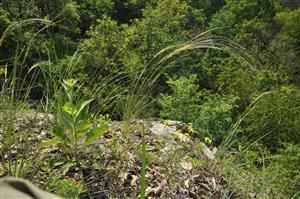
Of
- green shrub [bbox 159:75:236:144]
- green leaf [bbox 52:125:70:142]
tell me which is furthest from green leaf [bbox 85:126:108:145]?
green shrub [bbox 159:75:236:144]

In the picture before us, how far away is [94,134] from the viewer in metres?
2.63

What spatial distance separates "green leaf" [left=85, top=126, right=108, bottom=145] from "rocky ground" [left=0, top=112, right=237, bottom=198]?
122 millimetres

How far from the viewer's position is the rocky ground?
97.1 inches

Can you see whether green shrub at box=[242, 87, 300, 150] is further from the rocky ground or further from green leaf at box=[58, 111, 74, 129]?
green leaf at box=[58, 111, 74, 129]

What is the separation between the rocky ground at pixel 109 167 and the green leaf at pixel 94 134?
4.8 inches

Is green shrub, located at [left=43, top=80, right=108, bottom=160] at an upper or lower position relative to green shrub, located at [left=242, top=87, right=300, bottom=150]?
upper

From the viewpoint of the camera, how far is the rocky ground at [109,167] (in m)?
2.47

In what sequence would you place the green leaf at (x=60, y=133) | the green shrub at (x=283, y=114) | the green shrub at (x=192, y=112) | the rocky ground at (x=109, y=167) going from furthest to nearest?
the green shrub at (x=283, y=114)
the green shrub at (x=192, y=112)
the green leaf at (x=60, y=133)
the rocky ground at (x=109, y=167)

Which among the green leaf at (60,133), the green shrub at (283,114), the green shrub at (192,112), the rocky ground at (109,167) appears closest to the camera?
the rocky ground at (109,167)

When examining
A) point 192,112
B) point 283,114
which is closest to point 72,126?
point 192,112

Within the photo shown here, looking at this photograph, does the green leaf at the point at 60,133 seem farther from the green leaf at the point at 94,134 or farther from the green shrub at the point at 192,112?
the green shrub at the point at 192,112

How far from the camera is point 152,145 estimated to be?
326cm

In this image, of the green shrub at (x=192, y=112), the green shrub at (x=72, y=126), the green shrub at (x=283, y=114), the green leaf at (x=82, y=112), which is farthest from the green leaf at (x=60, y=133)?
the green shrub at (x=283, y=114)

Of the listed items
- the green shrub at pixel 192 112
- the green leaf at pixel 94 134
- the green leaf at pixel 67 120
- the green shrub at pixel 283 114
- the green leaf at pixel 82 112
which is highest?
the green leaf at pixel 82 112
